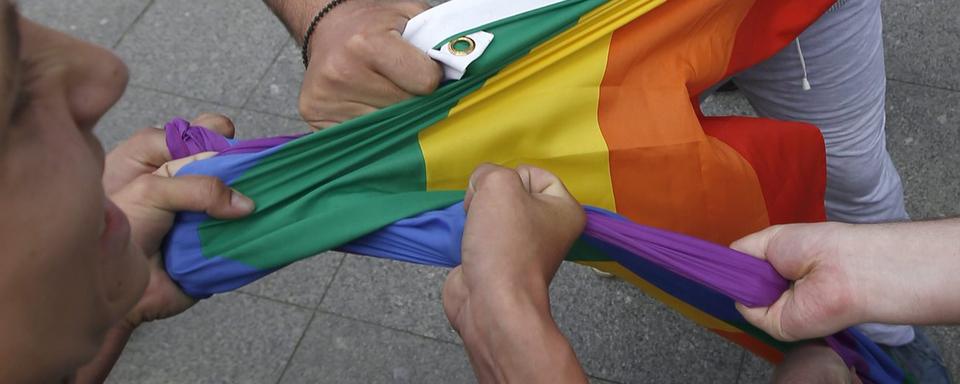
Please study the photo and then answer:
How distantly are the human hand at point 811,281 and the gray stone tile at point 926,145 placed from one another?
1.45m

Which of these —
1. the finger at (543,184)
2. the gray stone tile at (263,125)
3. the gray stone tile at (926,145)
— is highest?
the finger at (543,184)

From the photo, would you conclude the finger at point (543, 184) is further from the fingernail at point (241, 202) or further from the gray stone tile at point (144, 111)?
the gray stone tile at point (144, 111)

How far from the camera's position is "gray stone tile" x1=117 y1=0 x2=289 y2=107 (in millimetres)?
3369

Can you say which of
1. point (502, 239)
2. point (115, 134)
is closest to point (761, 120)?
point (502, 239)

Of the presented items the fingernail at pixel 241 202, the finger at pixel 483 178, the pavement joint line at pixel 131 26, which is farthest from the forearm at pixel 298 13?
the pavement joint line at pixel 131 26

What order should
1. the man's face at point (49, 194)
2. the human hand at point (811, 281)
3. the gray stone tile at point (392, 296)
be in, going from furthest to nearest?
the gray stone tile at point (392, 296) → the human hand at point (811, 281) → the man's face at point (49, 194)

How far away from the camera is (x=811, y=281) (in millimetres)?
1487

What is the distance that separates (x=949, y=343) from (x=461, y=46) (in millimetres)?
1678

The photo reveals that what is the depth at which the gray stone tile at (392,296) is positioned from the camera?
108 inches

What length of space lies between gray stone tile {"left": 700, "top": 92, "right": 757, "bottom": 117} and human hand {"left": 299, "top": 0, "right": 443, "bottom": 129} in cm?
160

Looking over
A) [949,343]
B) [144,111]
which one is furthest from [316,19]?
[949,343]

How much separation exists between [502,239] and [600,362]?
1420 mm

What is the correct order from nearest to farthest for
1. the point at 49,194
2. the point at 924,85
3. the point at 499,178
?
the point at 49,194 < the point at 499,178 < the point at 924,85

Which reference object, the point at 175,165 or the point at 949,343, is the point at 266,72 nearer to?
the point at 175,165
